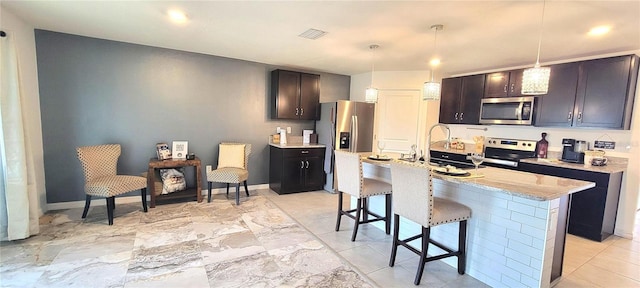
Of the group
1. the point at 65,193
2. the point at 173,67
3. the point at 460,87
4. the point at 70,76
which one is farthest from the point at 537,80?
the point at 65,193

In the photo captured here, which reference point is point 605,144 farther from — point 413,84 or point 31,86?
point 31,86

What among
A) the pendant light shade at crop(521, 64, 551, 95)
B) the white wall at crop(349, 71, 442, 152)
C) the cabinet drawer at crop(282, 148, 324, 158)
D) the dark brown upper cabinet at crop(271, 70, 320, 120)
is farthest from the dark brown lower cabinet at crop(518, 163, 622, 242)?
the dark brown upper cabinet at crop(271, 70, 320, 120)

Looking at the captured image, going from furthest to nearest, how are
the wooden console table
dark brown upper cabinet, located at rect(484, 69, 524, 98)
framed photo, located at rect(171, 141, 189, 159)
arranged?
1. framed photo, located at rect(171, 141, 189, 159)
2. dark brown upper cabinet, located at rect(484, 69, 524, 98)
3. the wooden console table

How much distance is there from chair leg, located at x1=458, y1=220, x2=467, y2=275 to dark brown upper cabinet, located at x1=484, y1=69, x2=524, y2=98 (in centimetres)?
274

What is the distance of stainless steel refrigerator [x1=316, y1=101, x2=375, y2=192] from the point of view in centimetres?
475

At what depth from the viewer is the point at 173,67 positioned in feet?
13.4

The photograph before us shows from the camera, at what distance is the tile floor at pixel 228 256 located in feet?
7.15

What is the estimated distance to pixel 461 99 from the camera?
4684 millimetres

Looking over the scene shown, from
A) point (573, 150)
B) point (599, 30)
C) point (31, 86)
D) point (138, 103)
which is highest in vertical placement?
point (599, 30)

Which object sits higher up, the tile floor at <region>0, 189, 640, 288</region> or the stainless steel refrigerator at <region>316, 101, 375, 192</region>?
the stainless steel refrigerator at <region>316, 101, 375, 192</region>

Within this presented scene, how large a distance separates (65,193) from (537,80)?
537 centimetres

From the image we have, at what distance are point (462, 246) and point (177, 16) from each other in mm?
3378

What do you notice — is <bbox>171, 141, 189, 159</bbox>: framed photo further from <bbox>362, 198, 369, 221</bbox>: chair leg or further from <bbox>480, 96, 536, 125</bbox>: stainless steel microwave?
<bbox>480, 96, 536, 125</bbox>: stainless steel microwave

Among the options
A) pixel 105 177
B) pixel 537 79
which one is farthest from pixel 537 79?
pixel 105 177
